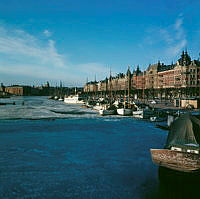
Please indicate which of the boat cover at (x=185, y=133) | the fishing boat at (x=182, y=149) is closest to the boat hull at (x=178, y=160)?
the fishing boat at (x=182, y=149)

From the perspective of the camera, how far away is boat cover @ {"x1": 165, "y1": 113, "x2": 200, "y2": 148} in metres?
13.4

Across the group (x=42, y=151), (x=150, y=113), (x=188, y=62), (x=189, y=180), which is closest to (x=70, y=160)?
(x=42, y=151)

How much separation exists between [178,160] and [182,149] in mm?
1008

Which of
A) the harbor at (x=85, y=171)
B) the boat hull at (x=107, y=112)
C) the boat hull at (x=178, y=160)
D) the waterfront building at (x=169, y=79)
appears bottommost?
the harbor at (x=85, y=171)

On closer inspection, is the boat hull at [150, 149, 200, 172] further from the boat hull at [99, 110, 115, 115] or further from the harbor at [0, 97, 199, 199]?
the boat hull at [99, 110, 115, 115]

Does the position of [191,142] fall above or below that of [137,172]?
above

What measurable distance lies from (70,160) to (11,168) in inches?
175

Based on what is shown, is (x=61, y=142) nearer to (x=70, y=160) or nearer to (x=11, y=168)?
(x=70, y=160)

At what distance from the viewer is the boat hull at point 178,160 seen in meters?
11.9

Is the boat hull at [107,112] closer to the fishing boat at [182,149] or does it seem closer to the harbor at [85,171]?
the harbor at [85,171]

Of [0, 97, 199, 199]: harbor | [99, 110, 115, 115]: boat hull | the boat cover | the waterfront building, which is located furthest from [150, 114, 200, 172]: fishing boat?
the waterfront building

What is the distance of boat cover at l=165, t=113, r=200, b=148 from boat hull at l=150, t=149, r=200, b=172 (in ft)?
3.62

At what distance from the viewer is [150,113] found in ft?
157

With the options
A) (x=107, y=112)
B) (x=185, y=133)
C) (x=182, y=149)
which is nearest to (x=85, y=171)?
(x=182, y=149)
